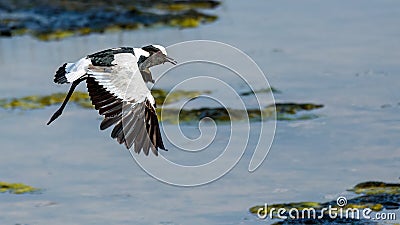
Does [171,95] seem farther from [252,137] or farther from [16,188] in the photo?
[16,188]

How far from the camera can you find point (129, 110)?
8625 millimetres

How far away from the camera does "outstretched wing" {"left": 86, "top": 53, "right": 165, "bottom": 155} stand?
28.2ft

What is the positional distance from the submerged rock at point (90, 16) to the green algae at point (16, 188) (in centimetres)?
563

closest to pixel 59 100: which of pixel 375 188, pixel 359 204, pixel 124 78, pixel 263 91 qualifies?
pixel 263 91

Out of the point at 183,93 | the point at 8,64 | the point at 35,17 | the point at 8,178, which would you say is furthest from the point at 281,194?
the point at 35,17

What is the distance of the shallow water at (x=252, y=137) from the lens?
9.91m

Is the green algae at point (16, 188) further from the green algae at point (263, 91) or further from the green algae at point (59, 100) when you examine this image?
the green algae at point (263, 91)

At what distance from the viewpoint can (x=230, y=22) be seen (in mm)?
15859

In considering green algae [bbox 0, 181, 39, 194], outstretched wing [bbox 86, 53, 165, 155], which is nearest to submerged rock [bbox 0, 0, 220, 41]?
green algae [bbox 0, 181, 39, 194]

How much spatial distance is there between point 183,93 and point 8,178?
112 inches

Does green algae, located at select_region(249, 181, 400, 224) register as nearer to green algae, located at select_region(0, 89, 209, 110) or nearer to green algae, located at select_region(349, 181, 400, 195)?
green algae, located at select_region(349, 181, 400, 195)

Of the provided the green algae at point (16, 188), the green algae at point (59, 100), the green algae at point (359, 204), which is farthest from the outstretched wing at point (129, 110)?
the green algae at point (59, 100)

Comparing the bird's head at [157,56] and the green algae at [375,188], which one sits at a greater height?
the bird's head at [157,56]

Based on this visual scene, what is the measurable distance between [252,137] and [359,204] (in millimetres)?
2033
